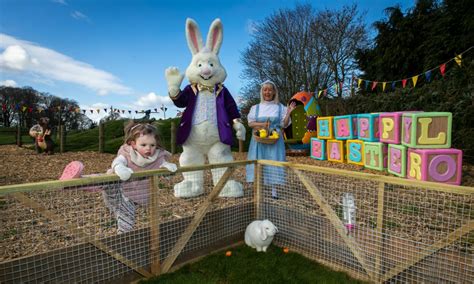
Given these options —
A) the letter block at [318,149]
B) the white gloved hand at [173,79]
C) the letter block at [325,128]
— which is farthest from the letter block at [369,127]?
the white gloved hand at [173,79]

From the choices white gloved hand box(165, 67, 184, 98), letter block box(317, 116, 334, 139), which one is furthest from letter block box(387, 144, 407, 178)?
white gloved hand box(165, 67, 184, 98)

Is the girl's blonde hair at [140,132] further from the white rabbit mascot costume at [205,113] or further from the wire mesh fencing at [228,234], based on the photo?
the white rabbit mascot costume at [205,113]

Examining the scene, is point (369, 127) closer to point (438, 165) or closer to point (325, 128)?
point (325, 128)

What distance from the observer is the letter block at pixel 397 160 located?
6000mm

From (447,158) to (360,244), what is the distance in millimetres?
3868

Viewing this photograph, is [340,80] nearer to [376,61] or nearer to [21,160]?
[376,61]

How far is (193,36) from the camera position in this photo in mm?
4348


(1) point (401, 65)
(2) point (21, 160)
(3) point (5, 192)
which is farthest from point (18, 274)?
(1) point (401, 65)

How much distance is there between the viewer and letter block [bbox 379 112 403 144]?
6309 mm

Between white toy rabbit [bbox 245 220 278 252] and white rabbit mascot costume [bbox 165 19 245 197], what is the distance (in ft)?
3.76

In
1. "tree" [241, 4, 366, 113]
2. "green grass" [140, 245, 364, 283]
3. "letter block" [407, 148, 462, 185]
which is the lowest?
"green grass" [140, 245, 364, 283]

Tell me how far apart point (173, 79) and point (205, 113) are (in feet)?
1.93

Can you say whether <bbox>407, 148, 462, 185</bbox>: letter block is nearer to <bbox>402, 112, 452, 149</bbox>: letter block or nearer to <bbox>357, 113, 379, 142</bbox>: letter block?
<bbox>402, 112, 452, 149</bbox>: letter block

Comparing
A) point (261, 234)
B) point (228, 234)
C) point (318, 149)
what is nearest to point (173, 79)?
point (228, 234)
